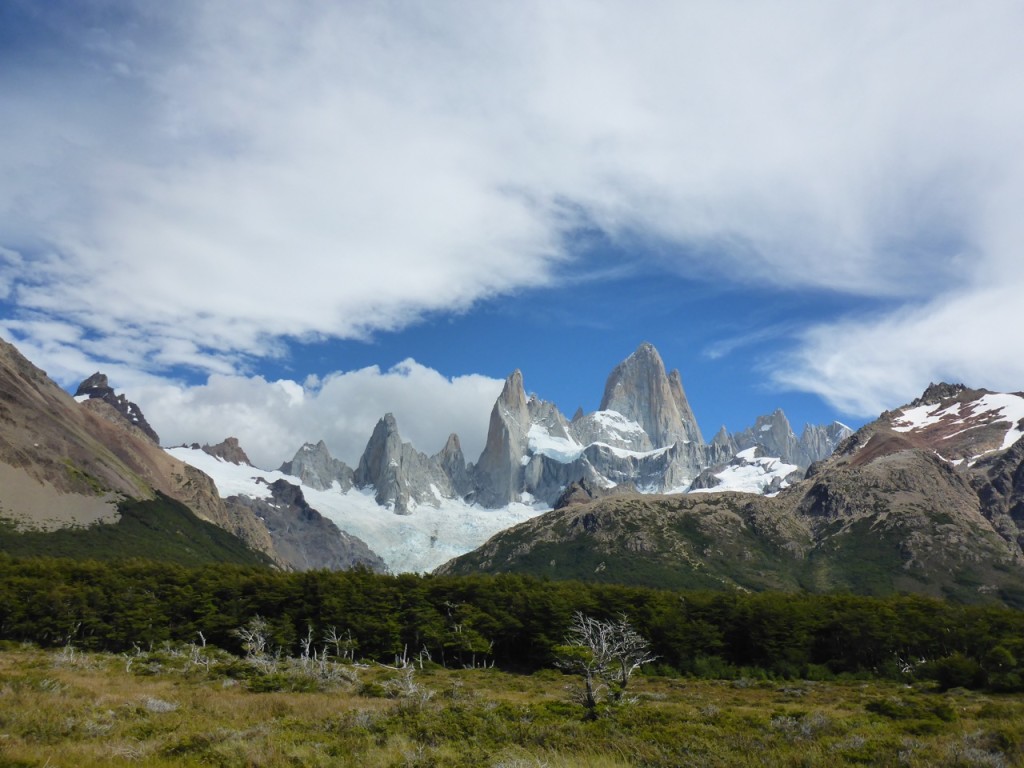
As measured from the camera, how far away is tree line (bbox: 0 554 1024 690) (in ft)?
282

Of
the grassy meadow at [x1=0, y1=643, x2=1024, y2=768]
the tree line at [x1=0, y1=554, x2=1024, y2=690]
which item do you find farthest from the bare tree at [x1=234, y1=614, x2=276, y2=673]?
the grassy meadow at [x1=0, y1=643, x2=1024, y2=768]

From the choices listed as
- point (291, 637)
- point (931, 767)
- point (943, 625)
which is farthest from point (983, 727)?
point (291, 637)

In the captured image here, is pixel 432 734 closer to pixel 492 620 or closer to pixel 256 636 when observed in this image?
pixel 256 636

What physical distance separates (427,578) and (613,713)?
89.3 meters

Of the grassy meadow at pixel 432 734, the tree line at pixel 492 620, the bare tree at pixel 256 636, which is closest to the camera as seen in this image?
the grassy meadow at pixel 432 734

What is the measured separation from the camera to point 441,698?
39.2 metres

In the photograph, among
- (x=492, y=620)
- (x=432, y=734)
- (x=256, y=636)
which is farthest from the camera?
(x=492, y=620)

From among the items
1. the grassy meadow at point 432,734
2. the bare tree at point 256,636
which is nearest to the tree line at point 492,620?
the bare tree at point 256,636

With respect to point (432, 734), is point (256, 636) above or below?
below

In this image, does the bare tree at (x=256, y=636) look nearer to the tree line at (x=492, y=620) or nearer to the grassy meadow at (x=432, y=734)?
the tree line at (x=492, y=620)

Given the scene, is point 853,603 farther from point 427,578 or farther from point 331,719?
point 331,719

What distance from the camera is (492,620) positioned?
94.4m

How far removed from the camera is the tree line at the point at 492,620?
85812 mm

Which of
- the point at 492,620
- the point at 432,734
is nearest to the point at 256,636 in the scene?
the point at 492,620
